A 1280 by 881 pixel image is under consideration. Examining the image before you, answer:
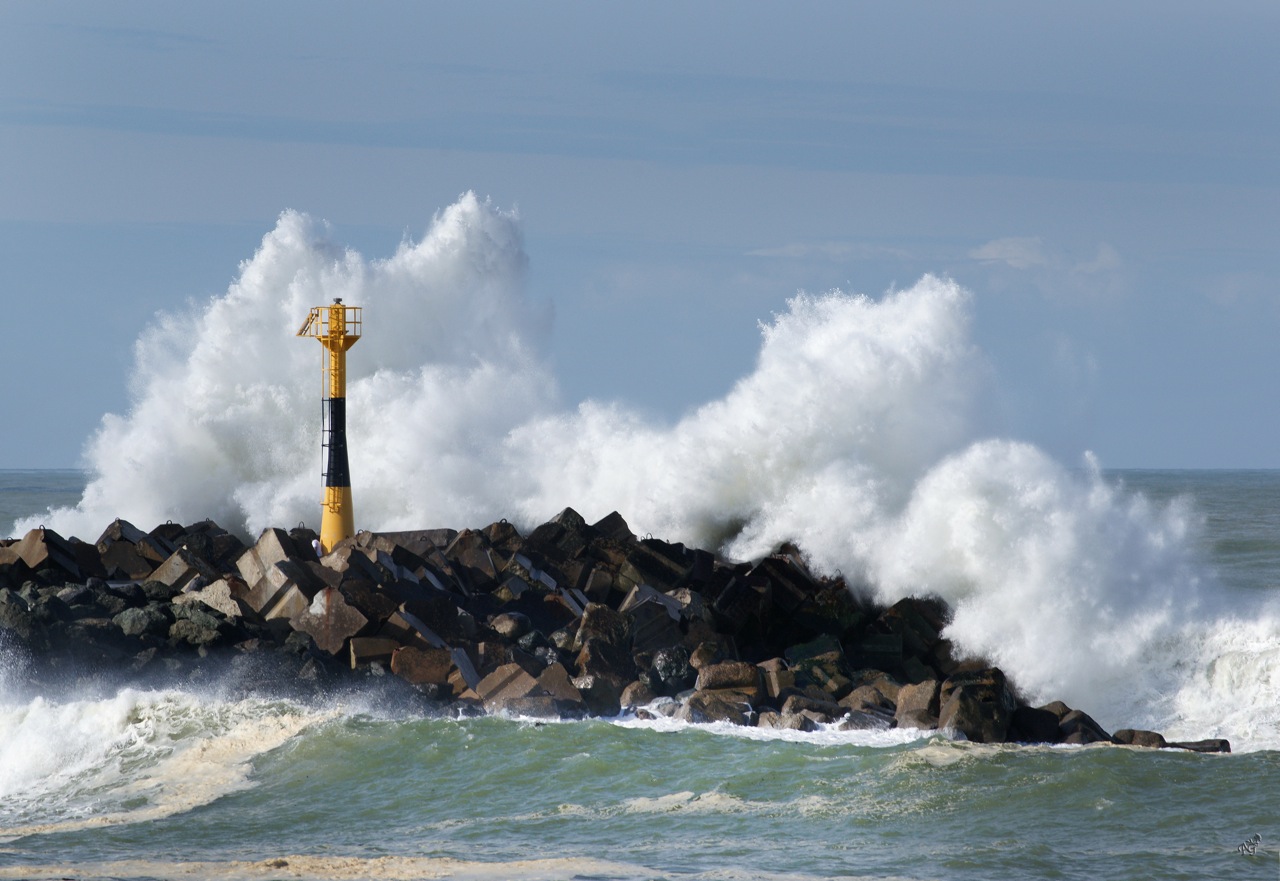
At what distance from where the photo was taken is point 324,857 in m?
8.09

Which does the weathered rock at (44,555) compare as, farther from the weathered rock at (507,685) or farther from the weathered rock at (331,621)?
the weathered rock at (507,685)

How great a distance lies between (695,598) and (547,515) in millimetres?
5845

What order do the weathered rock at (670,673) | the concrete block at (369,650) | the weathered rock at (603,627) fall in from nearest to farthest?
the weathered rock at (670,673) → the concrete block at (369,650) → the weathered rock at (603,627)

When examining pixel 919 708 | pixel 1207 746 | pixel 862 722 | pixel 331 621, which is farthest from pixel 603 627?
pixel 1207 746

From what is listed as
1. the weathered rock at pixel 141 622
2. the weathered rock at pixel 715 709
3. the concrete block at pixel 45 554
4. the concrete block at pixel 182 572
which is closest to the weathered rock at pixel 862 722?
the weathered rock at pixel 715 709

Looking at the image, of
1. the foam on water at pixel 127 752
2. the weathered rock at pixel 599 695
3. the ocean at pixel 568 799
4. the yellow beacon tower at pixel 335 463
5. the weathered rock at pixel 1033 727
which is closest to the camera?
the ocean at pixel 568 799

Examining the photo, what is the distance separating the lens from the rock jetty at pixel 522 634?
10.6 metres

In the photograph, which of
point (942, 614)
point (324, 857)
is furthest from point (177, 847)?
point (942, 614)

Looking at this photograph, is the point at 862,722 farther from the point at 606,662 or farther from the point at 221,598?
the point at 221,598

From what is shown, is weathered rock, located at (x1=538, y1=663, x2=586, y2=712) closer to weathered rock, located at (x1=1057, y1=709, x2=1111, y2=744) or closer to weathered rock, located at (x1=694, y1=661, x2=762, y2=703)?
weathered rock, located at (x1=694, y1=661, x2=762, y2=703)

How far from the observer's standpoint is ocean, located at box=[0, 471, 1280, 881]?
26.0ft
